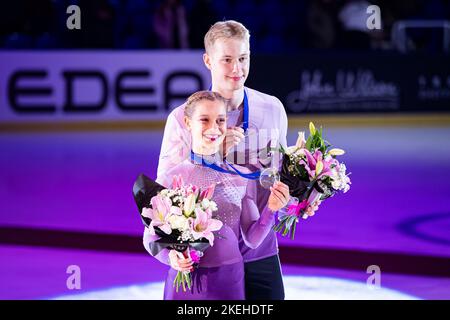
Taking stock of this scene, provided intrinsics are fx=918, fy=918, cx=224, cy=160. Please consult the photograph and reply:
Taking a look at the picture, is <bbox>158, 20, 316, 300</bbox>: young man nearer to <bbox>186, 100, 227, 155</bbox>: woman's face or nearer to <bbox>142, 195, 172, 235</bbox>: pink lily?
<bbox>186, 100, 227, 155</bbox>: woman's face

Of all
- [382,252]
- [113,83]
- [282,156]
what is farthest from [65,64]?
[282,156]

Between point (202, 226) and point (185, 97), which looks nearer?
point (202, 226)

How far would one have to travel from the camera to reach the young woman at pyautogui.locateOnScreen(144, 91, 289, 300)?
358cm

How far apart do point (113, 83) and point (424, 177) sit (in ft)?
14.3

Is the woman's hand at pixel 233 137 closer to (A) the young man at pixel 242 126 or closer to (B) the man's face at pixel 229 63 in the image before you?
(A) the young man at pixel 242 126

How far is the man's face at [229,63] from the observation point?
3.66m

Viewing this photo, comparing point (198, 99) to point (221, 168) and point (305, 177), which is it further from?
point (305, 177)

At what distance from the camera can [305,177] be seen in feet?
12.0

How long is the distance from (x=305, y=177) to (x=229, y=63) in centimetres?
55

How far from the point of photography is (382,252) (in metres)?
6.25

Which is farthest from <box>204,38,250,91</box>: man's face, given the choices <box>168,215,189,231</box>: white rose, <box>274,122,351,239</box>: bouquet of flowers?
<box>168,215,189,231</box>: white rose

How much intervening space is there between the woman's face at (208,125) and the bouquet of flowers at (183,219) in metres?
0.18

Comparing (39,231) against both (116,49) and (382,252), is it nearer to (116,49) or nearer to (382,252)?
(382,252)

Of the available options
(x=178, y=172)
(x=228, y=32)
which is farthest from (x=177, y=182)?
(x=228, y=32)
